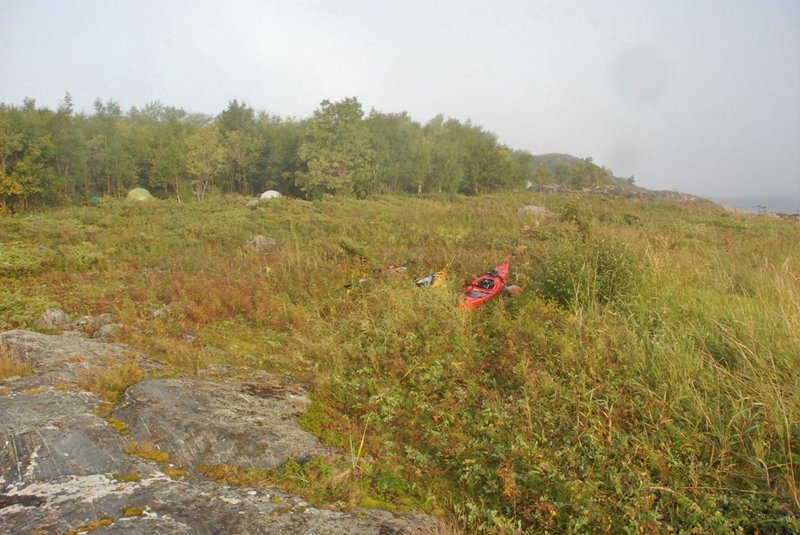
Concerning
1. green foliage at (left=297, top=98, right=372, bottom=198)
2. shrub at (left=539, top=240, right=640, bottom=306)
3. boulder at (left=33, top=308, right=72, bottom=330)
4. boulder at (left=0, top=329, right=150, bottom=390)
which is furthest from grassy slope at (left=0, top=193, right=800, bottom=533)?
green foliage at (left=297, top=98, right=372, bottom=198)

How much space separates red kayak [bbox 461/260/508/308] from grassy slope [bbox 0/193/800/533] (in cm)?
28

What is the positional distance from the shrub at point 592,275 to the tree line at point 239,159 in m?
22.2

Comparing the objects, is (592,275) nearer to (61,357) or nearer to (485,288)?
(485,288)

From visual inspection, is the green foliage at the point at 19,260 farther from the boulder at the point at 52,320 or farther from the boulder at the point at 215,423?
the boulder at the point at 215,423

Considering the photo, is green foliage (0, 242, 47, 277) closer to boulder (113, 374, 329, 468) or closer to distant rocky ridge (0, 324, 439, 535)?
distant rocky ridge (0, 324, 439, 535)

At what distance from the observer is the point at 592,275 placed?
568 cm

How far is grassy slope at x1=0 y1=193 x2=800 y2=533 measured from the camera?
2902mm

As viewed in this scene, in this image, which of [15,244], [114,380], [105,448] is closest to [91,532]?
[105,448]

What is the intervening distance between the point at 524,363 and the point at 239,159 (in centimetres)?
3133

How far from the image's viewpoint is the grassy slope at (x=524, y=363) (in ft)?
9.52

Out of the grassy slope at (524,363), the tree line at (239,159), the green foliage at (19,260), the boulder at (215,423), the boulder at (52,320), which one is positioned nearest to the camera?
the grassy slope at (524,363)

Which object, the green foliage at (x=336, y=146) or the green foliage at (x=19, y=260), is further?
the green foliage at (x=336, y=146)

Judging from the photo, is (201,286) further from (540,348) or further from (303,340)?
(540,348)

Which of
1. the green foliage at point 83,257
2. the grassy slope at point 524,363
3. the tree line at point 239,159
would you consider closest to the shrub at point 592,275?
the grassy slope at point 524,363
